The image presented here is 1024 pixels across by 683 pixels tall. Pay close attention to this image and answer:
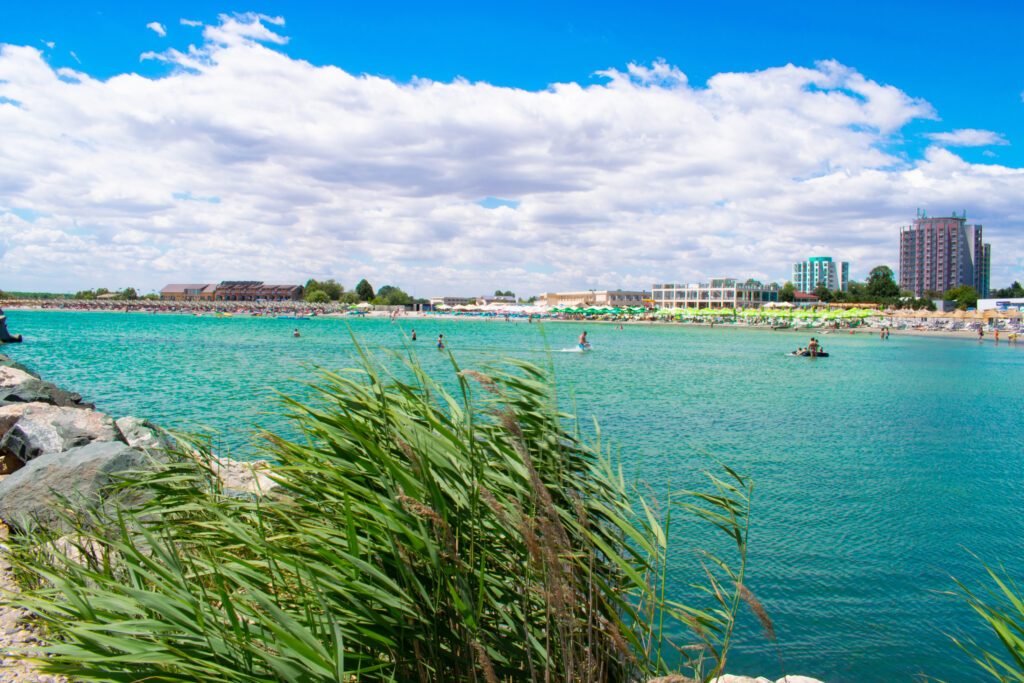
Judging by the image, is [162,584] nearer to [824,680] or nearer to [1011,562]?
[824,680]

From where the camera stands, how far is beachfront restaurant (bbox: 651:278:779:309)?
179050 mm

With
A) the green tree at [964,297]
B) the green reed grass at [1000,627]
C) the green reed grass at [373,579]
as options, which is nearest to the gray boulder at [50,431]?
the green reed grass at [373,579]

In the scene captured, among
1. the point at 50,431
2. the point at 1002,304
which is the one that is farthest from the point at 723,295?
the point at 50,431

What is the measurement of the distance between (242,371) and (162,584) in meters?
33.9

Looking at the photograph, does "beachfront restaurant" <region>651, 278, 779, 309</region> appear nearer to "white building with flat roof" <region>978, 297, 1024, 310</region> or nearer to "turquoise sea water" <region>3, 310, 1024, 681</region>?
"white building with flat roof" <region>978, 297, 1024, 310</region>

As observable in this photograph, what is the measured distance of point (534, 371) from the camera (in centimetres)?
507

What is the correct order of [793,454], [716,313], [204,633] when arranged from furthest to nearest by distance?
[716,313] < [793,454] < [204,633]

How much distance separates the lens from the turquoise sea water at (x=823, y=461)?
7742mm

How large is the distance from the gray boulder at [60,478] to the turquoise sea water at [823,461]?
205 centimetres

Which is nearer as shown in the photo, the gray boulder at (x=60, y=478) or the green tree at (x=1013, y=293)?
the gray boulder at (x=60, y=478)

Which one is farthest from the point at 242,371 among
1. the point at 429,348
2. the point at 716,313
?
the point at 716,313

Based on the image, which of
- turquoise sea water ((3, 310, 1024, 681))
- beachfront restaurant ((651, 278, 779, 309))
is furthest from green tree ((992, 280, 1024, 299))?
turquoise sea water ((3, 310, 1024, 681))

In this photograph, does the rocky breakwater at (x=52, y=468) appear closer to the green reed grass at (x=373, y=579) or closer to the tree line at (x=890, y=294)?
the green reed grass at (x=373, y=579)

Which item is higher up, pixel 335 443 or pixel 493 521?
pixel 335 443
